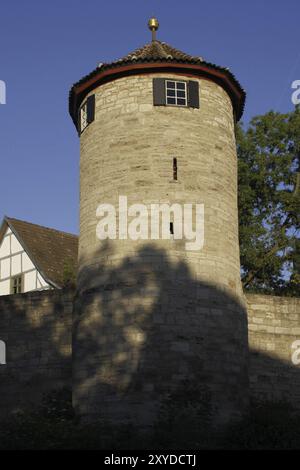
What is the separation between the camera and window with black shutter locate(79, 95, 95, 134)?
1908 cm

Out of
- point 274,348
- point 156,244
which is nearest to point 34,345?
point 156,244

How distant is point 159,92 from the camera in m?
18.3

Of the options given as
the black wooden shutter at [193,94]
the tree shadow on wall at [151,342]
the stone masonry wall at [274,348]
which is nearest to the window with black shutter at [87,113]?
the black wooden shutter at [193,94]

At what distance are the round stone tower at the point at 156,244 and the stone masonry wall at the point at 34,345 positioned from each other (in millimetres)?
1581

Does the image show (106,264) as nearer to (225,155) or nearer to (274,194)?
(225,155)

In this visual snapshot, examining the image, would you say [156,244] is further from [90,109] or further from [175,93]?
[90,109]

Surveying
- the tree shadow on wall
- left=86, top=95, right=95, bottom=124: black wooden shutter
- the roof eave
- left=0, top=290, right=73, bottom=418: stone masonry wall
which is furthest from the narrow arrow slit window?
left=0, top=290, right=73, bottom=418: stone masonry wall

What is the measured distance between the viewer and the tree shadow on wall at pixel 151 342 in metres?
16.3

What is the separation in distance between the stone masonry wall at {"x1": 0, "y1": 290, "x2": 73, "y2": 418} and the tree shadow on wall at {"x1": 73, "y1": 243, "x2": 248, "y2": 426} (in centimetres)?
163

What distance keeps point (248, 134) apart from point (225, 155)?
9.31 metres

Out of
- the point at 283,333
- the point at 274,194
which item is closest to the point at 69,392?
the point at 283,333

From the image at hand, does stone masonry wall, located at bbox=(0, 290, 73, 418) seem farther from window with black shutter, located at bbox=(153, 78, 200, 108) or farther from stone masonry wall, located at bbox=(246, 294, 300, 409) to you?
window with black shutter, located at bbox=(153, 78, 200, 108)

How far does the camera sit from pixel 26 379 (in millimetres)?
19250

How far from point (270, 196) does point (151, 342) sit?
40.2 ft
